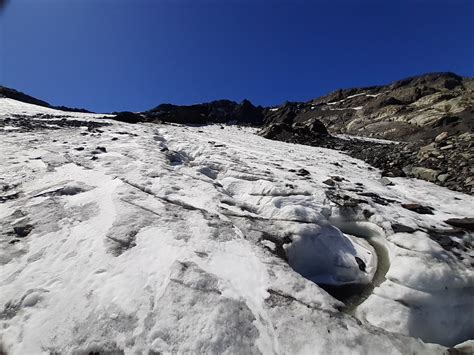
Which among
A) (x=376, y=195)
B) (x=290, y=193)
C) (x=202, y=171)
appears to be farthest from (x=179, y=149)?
(x=376, y=195)

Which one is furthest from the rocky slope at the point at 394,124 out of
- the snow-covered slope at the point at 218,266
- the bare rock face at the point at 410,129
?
the snow-covered slope at the point at 218,266

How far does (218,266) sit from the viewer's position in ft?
17.3

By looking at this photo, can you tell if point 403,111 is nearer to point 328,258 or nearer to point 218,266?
point 328,258

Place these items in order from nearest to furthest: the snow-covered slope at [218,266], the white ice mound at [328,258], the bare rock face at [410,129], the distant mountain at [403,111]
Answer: the snow-covered slope at [218,266]
the white ice mound at [328,258]
the bare rock face at [410,129]
the distant mountain at [403,111]

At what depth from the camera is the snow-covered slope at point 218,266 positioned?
4.00m

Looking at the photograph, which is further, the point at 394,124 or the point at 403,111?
the point at 403,111

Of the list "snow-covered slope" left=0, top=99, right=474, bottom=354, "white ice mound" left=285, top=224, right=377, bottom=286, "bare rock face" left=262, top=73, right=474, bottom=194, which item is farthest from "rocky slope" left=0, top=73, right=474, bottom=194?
"white ice mound" left=285, top=224, right=377, bottom=286

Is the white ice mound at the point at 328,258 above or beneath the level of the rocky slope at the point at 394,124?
beneath

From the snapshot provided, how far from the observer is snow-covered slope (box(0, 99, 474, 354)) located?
4.00 m

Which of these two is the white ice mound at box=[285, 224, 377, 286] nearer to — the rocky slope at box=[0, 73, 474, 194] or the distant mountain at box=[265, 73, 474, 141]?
the rocky slope at box=[0, 73, 474, 194]

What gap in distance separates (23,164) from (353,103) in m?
68.4

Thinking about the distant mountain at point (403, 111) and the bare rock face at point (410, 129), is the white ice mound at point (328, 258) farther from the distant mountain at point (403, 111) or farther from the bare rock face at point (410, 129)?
the distant mountain at point (403, 111)

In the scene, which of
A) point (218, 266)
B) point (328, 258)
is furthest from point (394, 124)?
point (218, 266)

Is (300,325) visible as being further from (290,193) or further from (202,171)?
(202,171)
